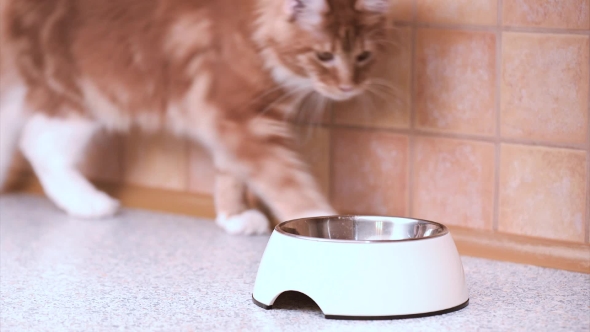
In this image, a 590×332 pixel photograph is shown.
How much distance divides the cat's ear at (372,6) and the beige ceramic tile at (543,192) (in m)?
0.31

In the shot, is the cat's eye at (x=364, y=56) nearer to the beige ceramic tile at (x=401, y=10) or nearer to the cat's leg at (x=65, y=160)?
the beige ceramic tile at (x=401, y=10)

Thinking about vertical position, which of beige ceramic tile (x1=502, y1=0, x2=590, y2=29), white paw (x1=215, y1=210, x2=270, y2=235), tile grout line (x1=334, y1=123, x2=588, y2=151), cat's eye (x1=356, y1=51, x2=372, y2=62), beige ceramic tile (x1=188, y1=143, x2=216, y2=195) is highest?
beige ceramic tile (x1=502, y1=0, x2=590, y2=29)

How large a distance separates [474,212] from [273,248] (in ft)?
1.71

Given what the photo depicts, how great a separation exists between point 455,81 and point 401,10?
0.53ft

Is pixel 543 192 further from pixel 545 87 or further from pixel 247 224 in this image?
pixel 247 224

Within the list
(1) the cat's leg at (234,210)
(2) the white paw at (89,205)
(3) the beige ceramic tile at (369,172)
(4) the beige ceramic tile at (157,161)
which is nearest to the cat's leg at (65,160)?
(2) the white paw at (89,205)

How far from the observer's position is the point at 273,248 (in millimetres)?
1048

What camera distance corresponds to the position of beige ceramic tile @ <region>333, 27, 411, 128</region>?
147cm

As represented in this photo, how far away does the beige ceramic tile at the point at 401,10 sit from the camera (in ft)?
4.77

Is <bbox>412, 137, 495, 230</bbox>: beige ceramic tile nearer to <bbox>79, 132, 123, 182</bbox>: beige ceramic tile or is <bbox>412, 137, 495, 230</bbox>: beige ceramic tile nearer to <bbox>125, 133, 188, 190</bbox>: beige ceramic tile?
<bbox>125, 133, 188, 190</bbox>: beige ceramic tile

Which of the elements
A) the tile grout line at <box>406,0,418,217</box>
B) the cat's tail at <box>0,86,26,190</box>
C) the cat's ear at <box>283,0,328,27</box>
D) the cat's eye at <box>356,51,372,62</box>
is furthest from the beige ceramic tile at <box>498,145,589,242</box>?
the cat's tail at <box>0,86,26,190</box>

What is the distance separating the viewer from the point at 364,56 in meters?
1.39

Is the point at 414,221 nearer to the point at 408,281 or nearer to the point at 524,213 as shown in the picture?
the point at 408,281

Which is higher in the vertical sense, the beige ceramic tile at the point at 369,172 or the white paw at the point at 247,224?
the beige ceramic tile at the point at 369,172
